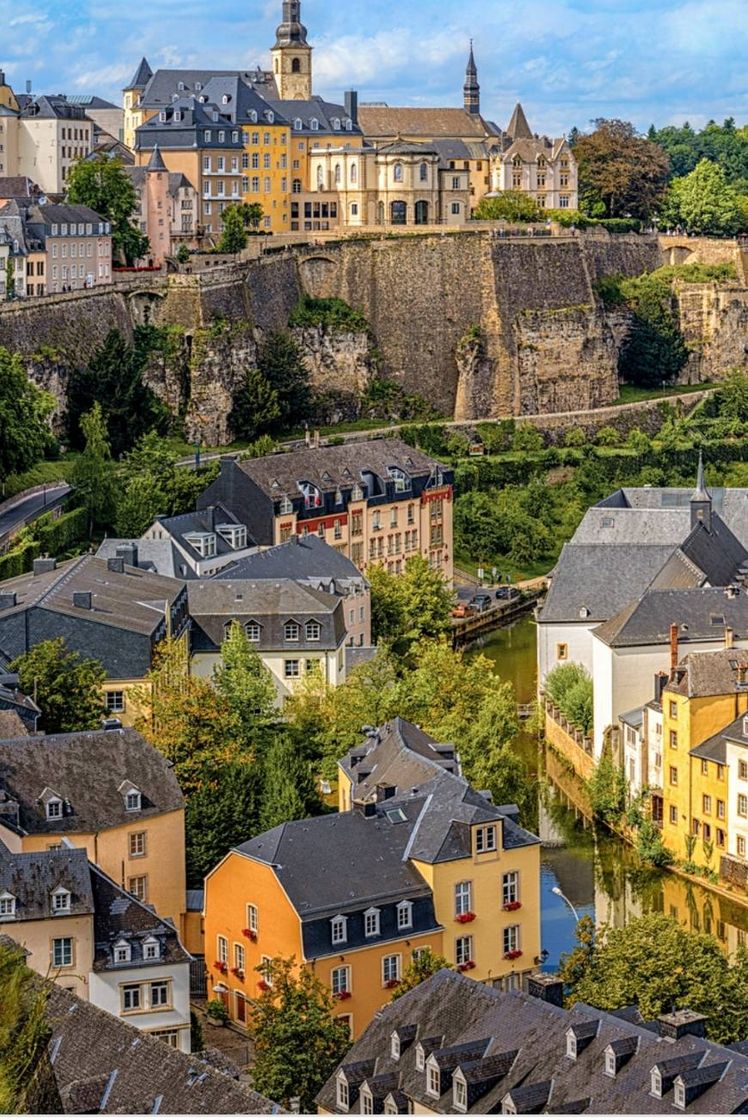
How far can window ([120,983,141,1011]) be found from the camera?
2405 centimetres

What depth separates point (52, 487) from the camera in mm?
49688

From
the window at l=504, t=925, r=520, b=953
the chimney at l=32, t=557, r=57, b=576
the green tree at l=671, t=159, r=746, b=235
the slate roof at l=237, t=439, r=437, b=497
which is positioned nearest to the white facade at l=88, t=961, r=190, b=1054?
the window at l=504, t=925, r=520, b=953

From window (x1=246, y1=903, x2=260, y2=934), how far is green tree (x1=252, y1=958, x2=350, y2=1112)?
1.66 meters

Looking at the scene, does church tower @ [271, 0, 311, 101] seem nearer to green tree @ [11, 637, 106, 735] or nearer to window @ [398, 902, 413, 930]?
green tree @ [11, 637, 106, 735]

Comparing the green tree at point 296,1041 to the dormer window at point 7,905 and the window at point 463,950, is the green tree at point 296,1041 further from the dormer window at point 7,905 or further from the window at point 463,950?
the dormer window at point 7,905

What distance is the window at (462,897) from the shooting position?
87.8ft

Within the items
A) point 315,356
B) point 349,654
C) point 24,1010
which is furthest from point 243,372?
point 24,1010

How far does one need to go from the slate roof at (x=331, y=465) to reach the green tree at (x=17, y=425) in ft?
13.4

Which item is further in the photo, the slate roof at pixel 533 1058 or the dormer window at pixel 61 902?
the dormer window at pixel 61 902

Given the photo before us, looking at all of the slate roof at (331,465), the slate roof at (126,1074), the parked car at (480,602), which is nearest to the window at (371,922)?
the slate roof at (126,1074)

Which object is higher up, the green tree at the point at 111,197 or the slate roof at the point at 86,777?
the green tree at the point at 111,197

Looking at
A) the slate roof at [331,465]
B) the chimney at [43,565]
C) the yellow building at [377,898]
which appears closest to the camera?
the yellow building at [377,898]

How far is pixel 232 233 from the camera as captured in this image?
6309 cm

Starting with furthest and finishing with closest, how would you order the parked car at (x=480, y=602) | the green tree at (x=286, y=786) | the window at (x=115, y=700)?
the parked car at (x=480, y=602) → the window at (x=115, y=700) → the green tree at (x=286, y=786)
